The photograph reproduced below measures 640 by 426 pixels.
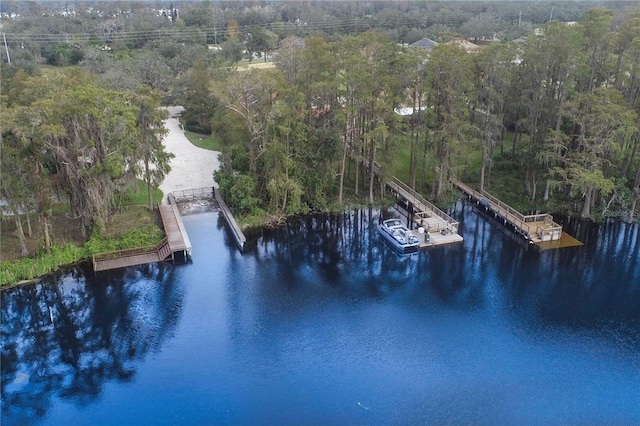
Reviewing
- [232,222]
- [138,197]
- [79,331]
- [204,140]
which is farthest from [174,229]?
[204,140]

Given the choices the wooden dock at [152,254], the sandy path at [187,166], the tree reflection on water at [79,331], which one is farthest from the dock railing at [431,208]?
the tree reflection on water at [79,331]

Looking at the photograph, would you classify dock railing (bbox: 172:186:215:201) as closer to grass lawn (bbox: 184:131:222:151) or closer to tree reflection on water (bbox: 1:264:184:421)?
grass lawn (bbox: 184:131:222:151)

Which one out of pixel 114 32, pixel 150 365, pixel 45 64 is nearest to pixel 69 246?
pixel 150 365

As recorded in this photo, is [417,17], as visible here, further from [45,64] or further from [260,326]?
[260,326]

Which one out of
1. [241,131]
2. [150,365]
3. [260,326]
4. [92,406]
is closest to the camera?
[92,406]

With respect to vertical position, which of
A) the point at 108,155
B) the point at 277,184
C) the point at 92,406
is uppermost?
the point at 108,155

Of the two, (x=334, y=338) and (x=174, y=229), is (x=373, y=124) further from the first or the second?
(x=334, y=338)

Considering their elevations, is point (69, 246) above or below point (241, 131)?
below
